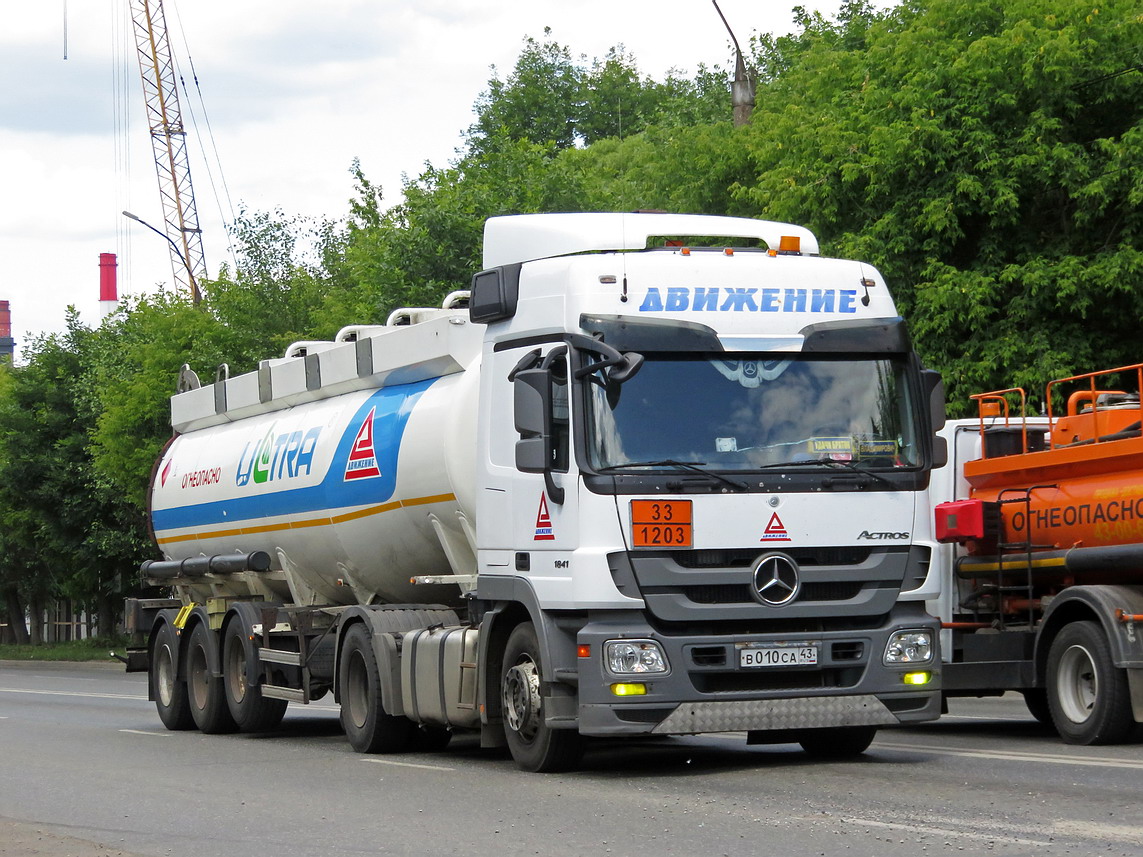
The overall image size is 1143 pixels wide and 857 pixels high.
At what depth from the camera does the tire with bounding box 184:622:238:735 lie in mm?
18078

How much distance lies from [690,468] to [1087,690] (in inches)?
161

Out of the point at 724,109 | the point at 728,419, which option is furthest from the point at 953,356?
the point at 724,109

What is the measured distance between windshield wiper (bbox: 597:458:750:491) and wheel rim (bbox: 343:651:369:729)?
411 centimetres

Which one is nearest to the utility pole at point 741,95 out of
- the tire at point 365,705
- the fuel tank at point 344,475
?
the fuel tank at point 344,475

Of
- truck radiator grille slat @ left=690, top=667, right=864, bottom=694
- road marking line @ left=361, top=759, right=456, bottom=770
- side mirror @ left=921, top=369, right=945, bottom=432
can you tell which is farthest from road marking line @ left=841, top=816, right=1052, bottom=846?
road marking line @ left=361, top=759, right=456, bottom=770

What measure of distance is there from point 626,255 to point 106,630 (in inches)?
1984

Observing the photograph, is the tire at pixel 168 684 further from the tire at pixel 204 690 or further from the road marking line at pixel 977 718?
the road marking line at pixel 977 718

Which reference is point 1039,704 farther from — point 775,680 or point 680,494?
point 680,494

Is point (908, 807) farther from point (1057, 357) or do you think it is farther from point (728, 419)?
point (1057, 357)

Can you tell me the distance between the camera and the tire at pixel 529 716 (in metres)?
11.4

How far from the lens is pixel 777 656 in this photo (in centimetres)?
1102

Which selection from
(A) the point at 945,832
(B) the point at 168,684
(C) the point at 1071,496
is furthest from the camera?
(B) the point at 168,684

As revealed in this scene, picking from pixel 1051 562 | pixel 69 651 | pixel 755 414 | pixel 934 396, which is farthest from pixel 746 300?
pixel 69 651

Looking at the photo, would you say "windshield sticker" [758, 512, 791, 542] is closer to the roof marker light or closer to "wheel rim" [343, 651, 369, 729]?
the roof marker light
